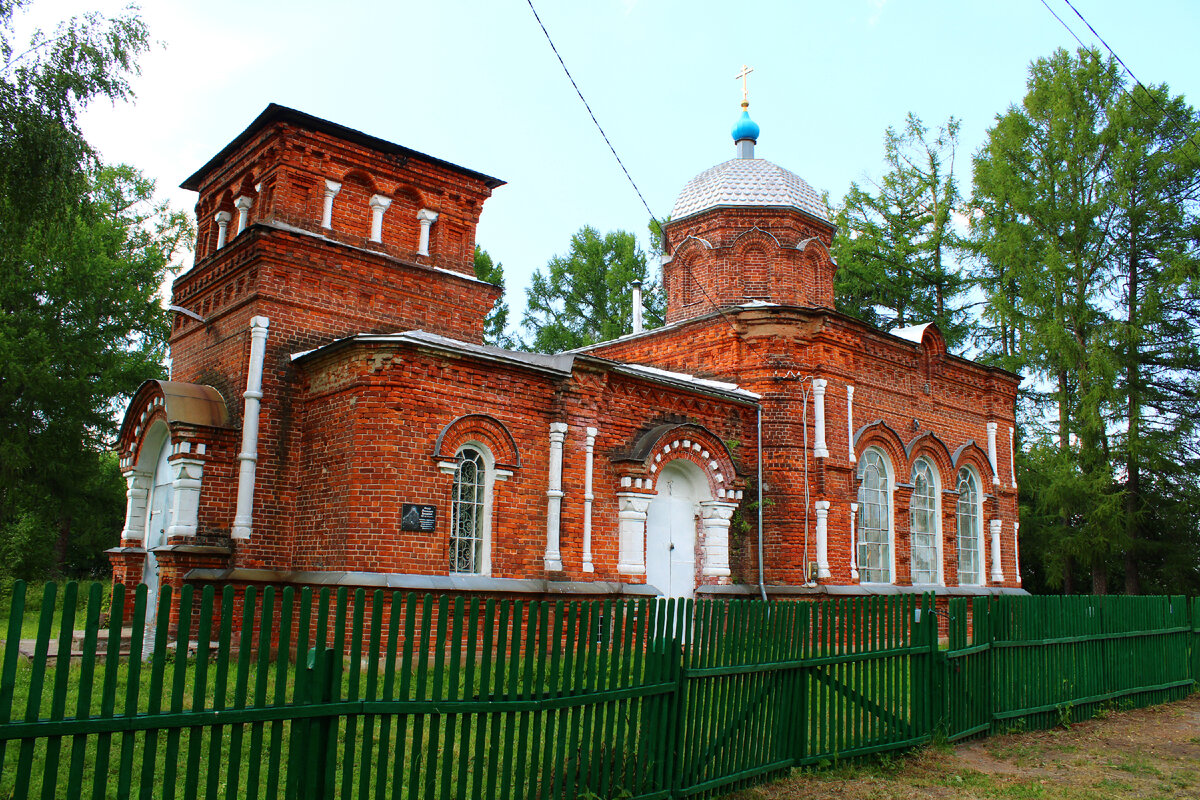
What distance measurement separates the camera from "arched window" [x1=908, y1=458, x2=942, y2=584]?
1552 cm

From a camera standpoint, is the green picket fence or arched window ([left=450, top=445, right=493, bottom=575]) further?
arched window ([left=450, top=445, right=493, bottom=575])

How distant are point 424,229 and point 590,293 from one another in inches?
725

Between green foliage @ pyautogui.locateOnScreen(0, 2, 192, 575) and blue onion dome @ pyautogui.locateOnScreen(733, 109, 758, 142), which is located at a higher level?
blue onion dome @ pyautogui.locateOnScreen(733, 109, 758, 142)

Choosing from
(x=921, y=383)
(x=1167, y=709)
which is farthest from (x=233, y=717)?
(x=921, y=383)

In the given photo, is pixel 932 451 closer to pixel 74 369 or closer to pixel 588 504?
pixel 588 504

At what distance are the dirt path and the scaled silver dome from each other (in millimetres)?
10374

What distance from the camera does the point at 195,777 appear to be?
11.4 ft

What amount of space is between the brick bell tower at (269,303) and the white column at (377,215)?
1 cm

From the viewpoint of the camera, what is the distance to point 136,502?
477 inches

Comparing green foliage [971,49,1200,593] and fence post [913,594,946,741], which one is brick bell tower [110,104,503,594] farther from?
green foliage [971,49,1200,593]

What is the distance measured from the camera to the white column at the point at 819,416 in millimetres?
13445

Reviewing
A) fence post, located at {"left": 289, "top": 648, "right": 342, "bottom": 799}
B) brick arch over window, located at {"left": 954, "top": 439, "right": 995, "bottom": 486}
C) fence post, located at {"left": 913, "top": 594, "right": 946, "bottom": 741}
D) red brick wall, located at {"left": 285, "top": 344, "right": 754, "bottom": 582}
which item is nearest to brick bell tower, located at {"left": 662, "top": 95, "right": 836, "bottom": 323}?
brick arch over window, located at {"left": 954, "top": 439, "right": 995, "bottom": 486}

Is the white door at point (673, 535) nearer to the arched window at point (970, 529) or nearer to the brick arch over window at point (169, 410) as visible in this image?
the brick arch over window at point (169, 410)

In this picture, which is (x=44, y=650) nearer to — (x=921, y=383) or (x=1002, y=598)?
(x=1002, y=598)
